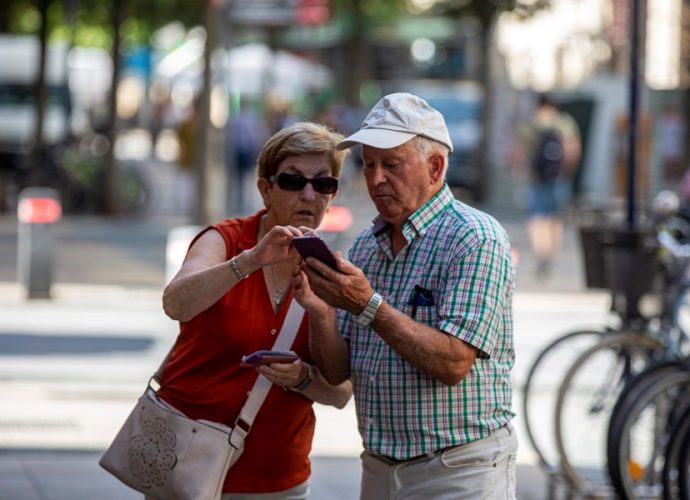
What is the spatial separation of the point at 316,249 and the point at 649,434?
13.2ft

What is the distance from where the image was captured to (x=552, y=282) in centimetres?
1727

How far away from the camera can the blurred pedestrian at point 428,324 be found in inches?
147

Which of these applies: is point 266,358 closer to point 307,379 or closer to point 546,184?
point 307,379

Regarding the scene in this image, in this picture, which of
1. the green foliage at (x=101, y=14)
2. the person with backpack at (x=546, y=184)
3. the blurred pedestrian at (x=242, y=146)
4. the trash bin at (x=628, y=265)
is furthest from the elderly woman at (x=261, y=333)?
the green foliage at (x=101, y=14)

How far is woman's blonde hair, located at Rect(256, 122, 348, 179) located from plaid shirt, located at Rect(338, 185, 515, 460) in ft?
1.17

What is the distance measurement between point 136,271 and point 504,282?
43.7 ft

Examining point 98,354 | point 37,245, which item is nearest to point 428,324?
point 98,354

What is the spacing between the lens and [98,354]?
1143 cm

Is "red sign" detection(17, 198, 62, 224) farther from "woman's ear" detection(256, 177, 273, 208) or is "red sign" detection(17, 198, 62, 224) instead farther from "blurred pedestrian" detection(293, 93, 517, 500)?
"blurred pedestrian" detection(293, 93, 517, 500)

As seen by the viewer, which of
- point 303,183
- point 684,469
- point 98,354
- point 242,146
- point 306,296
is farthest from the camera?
point 242,146

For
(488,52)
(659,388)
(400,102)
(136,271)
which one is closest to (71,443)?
(659,388)

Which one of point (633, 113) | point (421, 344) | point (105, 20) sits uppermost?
point (105, 20)

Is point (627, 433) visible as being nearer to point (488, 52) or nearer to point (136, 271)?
point (136, 271)

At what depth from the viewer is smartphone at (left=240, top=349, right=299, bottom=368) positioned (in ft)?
13.0
